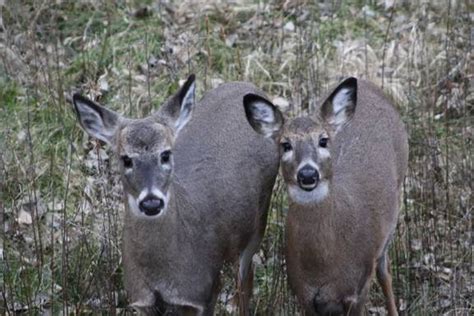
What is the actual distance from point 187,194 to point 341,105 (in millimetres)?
998

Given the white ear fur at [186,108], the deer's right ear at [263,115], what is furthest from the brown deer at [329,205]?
the white ear fur at [186,108]

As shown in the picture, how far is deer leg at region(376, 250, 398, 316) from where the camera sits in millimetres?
7676

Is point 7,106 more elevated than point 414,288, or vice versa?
point 7,106

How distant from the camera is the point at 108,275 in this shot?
24.3 feet

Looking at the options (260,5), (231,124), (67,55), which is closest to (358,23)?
(260,5)

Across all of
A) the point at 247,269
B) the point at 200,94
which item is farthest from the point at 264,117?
the point at 200,94

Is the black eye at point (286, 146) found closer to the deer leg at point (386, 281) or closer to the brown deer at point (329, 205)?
the brown deer at point (329, 205)

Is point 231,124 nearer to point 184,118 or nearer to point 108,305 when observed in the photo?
point 184,118

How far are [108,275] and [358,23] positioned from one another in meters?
4.51

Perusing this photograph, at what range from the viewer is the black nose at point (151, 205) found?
20.7ft

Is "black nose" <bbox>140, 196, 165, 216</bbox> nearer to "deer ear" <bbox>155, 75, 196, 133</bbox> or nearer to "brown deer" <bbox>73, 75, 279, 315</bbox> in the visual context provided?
"brown deer" <bbox>73, 75, 279, 315</bbox>

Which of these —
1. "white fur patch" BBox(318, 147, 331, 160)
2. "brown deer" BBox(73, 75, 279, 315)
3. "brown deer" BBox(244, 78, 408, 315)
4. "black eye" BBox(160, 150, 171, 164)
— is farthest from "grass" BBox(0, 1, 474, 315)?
"white fur patch" BBox(318, 147, 331, 160)

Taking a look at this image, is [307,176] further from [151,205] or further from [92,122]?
[92,122]

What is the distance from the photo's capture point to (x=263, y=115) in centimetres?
687
